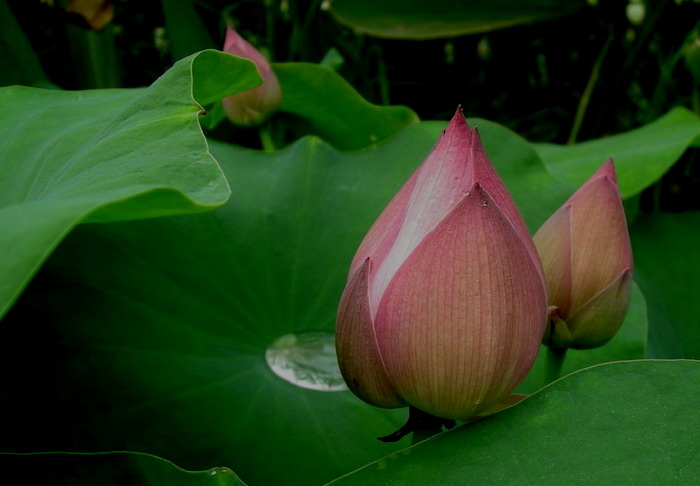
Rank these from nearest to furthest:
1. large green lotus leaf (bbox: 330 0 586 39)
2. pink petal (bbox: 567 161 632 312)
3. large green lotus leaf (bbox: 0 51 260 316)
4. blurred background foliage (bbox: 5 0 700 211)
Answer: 1. large green lotus leaf (bbox: 0 51 260 316)
2. pink petal (bbox: 567 161 632 312)
3. blurred background foliage (bbox: 5 0 700 211)
4. large green lotus leaf (bbox: 330 0 586 39)

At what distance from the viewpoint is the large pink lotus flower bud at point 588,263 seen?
465 mm

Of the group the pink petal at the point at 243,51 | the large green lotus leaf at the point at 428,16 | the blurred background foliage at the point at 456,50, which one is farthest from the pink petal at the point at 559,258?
the large green lotus leaf at the point at 428,16

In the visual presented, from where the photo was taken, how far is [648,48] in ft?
6.07

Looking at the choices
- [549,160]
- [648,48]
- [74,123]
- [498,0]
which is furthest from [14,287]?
[648,48]

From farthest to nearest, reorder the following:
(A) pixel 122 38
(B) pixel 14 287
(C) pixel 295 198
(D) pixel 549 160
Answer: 1. (A) pixel 122 38
2. (D) pixel 549 160
3. (C) pixel 295 198
4. (B) pixel 14 287

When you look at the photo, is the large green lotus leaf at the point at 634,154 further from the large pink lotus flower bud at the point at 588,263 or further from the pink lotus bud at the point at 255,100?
the large pink lotus flower bud at the point at 588,263

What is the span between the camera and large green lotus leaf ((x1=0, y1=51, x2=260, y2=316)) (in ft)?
1.10

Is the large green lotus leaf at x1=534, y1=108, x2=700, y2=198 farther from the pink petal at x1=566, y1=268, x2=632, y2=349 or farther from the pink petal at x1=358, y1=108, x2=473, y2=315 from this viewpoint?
the pink petal at x1=358, y1=108, x2=473, y2=315

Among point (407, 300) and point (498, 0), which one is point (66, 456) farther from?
point (498, 0)

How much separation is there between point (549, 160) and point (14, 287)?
862 mm

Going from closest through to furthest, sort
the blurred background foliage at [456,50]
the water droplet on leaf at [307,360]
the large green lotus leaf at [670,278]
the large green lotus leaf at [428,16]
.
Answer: the water droplet on leaf at [307,360] → the large green lotus leaf at [670,278] → the blurred background foliage at [456,50] → the large green lotus leaf at [428,16]

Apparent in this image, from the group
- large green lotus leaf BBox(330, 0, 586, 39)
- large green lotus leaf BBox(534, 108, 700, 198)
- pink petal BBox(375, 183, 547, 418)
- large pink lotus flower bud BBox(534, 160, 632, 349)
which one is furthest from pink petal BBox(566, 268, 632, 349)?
large green lotus leaf BBox(330, 0, 586, 39)

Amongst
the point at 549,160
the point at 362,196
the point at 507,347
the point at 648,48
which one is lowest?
the point at 648,48

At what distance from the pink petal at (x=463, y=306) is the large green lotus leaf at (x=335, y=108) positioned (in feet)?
1.88
